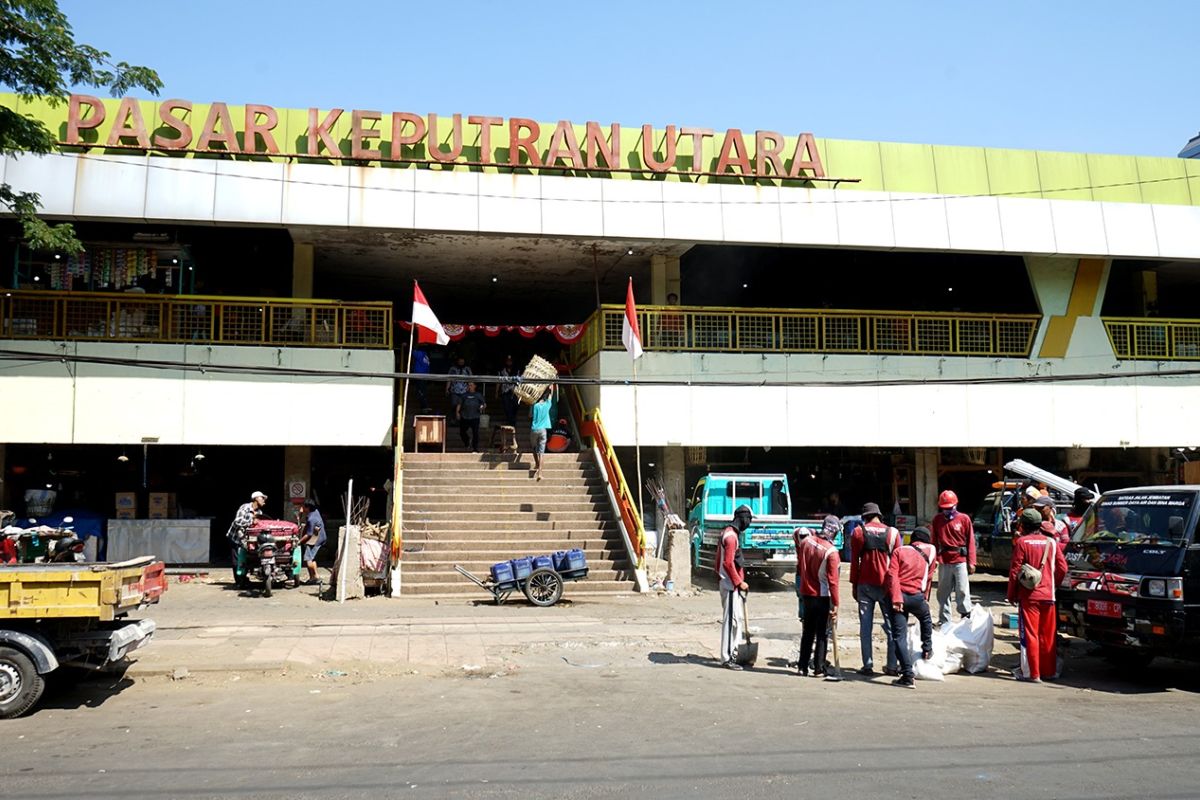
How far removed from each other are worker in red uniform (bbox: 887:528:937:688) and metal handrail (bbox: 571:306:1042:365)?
39.8 feet

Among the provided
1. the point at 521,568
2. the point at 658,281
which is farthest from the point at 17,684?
the point at 658,281

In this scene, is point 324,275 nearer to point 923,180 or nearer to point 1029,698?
point 923,180

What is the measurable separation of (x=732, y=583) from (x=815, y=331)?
42.9 feet

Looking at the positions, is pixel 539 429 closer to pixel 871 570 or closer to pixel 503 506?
pixel 503 506

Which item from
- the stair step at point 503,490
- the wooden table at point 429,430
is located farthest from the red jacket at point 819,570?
the wooden table at point 429,430

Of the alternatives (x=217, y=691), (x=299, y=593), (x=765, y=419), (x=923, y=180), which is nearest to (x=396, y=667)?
(x=217, y=691)

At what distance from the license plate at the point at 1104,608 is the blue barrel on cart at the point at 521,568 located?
8.47 meters

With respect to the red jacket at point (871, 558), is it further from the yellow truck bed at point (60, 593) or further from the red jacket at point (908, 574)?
the yellow truck bed at point (60, 593)

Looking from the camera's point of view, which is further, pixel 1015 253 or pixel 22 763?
pixel 1015 253

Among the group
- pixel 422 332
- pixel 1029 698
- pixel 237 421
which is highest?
pixel 422 332

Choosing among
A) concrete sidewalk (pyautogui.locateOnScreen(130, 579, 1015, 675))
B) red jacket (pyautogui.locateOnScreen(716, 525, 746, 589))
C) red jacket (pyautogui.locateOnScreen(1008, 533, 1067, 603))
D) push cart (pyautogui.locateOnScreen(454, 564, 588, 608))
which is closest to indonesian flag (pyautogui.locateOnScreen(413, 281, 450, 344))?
concrete sidewalk (pyautogui.locateOnScreen(130, 579, 1015, 675))

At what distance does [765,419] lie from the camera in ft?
73.2

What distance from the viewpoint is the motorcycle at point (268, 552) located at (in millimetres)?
17375

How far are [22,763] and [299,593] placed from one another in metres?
10.7
